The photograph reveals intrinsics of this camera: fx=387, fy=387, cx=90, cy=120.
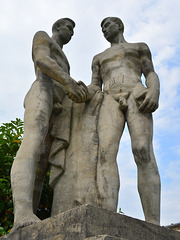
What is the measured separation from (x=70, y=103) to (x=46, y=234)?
9.11 ft

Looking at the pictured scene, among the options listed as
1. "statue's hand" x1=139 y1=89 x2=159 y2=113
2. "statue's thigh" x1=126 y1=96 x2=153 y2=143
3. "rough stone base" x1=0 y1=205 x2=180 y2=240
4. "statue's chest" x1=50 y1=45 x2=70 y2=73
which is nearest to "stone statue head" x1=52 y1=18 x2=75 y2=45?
"statue's chest" x1=50 y1=45 x2=70 y2=73

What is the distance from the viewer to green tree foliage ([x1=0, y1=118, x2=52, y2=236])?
7.30 metres

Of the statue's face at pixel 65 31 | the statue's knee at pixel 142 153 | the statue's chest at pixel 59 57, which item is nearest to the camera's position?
the statue's knee at pixel 142 153

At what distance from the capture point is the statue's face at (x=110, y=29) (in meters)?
6.99

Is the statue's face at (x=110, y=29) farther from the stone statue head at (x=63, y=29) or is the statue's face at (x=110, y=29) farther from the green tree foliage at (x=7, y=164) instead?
the green tree foliage at (x=7, y=164)

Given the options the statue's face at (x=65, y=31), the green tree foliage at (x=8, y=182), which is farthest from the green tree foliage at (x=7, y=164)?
the statue's face at (x=65, y=31)

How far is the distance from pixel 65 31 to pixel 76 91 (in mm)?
1645

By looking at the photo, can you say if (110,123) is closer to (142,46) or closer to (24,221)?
(142,46)

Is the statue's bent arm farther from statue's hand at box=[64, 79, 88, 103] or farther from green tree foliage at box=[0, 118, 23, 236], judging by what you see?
green tree foliage at box=[0, 118, 23, 236]

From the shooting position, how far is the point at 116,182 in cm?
544

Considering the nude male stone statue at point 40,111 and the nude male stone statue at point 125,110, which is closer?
the nude male stone statue at point 40,111

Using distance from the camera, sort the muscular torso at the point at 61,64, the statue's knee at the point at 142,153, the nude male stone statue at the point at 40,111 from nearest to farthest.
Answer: the nude male stone statue at the point at 40,111
the statue's knee at the point at 142,153
the muscular torso at the point at 61,64

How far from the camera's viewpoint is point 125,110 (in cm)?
610

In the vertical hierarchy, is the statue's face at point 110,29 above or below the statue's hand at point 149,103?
above
